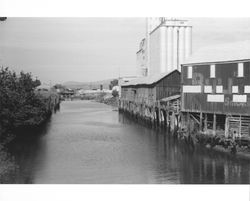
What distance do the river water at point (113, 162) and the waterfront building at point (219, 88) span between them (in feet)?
7.94

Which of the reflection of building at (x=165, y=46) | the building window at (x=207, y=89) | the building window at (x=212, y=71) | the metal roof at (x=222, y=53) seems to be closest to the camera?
the metal roof at (x=222, y=53)

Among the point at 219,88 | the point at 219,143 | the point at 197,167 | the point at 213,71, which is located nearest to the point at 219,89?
the point at 219,88

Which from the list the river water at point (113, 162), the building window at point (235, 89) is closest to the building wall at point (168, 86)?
the river water at point (113, 162)

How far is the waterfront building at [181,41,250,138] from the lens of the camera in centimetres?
2152

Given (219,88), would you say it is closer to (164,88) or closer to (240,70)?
(240,70)

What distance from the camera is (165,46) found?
41438 millimetres

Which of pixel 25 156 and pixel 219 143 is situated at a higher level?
pixel 219 143

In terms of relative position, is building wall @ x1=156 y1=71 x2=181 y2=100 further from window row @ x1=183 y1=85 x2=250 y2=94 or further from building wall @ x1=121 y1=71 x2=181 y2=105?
window row @ x1=183 y1=85 x2=250 y2=94

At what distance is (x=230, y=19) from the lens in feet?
49.0

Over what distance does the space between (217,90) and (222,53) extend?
2.32 m

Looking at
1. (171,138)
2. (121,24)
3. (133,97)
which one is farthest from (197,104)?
(133,97)

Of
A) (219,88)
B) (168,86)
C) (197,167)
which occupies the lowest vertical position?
(197,167)

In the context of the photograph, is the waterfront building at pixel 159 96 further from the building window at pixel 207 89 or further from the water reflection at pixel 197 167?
the water reflection at pixel 197 167

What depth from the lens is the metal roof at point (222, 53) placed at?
848 inches
